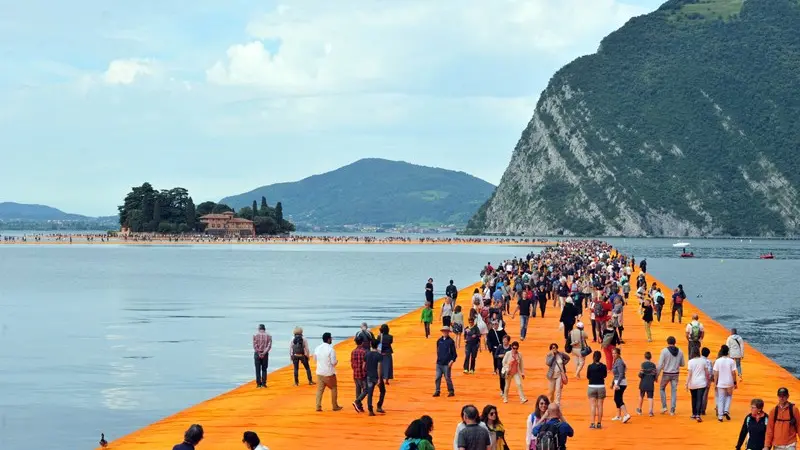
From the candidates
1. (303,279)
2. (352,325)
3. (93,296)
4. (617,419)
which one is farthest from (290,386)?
(303,279)

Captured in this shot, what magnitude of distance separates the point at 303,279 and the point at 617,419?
71100 millimetres

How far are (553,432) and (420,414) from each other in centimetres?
871

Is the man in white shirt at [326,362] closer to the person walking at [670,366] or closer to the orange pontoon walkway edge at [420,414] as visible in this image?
the orange pontoon walkway edge at [420,414]

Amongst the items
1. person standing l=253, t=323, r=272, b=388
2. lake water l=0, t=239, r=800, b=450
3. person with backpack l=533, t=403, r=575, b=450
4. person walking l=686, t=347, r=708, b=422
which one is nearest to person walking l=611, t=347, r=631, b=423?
person walking l=686, t=347, r=708, b=422

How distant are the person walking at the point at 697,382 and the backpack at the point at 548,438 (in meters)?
8.57

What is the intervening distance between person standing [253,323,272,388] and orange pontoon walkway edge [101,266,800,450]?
0.42m

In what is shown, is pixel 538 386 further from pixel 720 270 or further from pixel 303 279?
pixel 720 270

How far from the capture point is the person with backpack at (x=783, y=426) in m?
16.5

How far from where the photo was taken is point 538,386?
27.9m

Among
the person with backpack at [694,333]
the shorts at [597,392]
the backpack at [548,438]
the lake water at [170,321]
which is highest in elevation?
the person with backpack at [694,333]

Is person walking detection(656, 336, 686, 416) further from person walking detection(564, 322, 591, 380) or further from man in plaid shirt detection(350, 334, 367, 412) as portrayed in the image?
man in plaid shirt detection(350, 334, 367, 412)

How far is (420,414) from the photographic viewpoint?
23.4 metres

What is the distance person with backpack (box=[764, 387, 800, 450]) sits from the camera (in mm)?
16484

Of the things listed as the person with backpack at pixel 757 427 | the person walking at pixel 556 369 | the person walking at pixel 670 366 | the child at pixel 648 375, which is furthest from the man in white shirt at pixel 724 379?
the person with backpack at pixel 757 427
